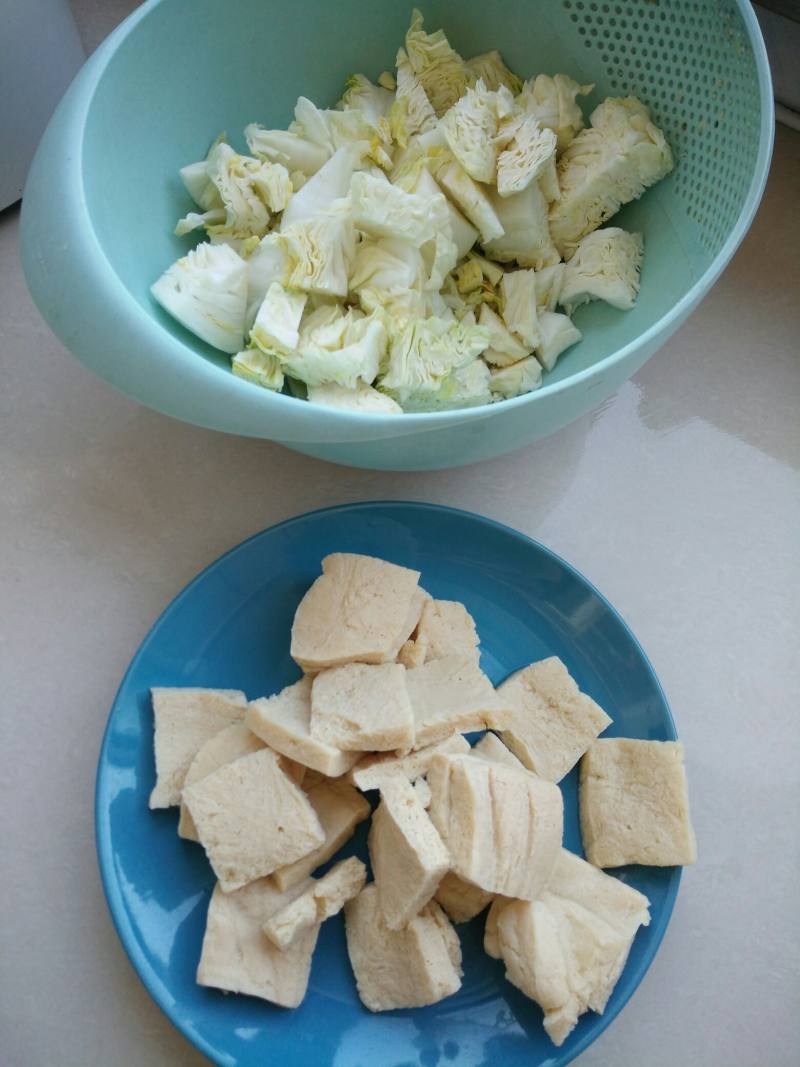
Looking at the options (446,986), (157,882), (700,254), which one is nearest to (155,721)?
(157,882)

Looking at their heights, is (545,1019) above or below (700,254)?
below

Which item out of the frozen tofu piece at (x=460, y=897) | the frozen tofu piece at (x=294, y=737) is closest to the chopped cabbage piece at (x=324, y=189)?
the frozen tofu piece at (x=294, y=737)

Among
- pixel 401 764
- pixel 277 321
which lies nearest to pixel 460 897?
pixel 401 764

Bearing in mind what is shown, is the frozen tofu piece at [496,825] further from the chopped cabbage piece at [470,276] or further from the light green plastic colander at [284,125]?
the chopped cabbage piece at [470,276]

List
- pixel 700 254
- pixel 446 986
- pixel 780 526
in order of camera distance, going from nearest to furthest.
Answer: pixel 446 986 < pixel 700 254 < pixel 780 526

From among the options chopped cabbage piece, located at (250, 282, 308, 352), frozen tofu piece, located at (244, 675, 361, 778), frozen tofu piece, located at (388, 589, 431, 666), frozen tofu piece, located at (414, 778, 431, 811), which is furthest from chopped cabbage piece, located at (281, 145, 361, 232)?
frozen tofu piece, located at (414, 778, 431, 811)

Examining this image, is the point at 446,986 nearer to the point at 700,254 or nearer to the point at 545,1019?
the point at 545,1019
